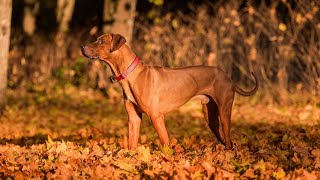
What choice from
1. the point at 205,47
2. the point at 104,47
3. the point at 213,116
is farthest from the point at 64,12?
the point at 104,47

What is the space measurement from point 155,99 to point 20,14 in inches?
610

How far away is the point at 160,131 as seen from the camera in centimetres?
558

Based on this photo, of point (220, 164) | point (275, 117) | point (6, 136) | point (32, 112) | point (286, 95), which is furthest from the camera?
point (286, 95)

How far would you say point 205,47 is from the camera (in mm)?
12031

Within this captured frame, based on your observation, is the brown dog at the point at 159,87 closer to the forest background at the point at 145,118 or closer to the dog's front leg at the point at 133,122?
the dog's front leg at the point at 133,122

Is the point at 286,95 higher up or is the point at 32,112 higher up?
the point at 286,95

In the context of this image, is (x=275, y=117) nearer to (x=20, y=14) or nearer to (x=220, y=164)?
(x=220, y=164)

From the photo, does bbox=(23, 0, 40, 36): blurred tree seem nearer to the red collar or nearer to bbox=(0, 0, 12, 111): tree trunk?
bbox=(0, 0, 12, 111): tree trunk

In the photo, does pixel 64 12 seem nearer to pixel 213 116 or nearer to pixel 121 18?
pixel 121 18

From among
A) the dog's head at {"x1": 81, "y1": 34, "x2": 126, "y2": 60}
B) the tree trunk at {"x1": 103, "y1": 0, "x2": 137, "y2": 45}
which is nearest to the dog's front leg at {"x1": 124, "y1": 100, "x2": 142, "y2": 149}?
the dog's head at {"x1": 81, "y1": 34, "x2": 126, "y2": 60}

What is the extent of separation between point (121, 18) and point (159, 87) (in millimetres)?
6298

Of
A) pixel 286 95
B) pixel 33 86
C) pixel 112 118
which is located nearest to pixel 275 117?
pixel 286 95

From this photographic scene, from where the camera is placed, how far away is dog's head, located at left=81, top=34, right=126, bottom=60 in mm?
5375

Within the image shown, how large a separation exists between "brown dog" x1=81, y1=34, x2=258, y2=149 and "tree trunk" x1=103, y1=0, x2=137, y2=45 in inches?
226
